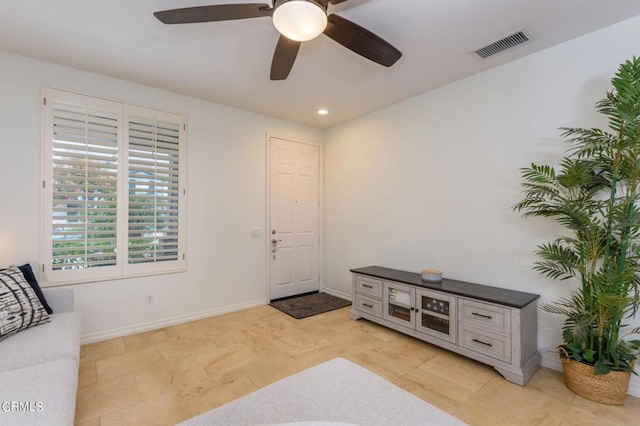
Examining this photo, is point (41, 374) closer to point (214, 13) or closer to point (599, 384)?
point (214, 13)

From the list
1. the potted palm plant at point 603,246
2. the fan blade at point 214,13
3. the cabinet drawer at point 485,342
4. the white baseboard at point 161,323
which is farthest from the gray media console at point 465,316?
the fan blade at point 214,13

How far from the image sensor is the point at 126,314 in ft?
10.3

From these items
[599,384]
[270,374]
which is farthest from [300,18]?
[599,384]

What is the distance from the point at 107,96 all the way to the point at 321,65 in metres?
2.26

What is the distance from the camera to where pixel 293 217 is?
450cm

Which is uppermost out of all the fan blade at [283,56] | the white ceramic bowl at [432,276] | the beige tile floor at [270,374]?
the fan blade at [283,56]

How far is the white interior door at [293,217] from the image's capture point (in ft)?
14.1

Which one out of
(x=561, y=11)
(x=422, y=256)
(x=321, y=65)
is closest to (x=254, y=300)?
(x=422, y=256)

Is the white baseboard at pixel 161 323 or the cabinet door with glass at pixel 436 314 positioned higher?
the cabinet door with glass at pixel 436 314

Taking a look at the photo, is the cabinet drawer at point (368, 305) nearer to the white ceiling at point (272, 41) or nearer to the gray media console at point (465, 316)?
the gray media console at point (465, 316)

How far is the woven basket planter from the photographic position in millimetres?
1959

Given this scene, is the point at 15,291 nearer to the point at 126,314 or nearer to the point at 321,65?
the point at 126,314

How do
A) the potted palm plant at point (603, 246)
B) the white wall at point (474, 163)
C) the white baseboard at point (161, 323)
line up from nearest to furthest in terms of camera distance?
the potted palm plant at point (603, 246)
the white wall at point (474, 163)
the white baseboard at point (161, 323)

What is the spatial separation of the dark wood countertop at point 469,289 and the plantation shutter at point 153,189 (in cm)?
238
